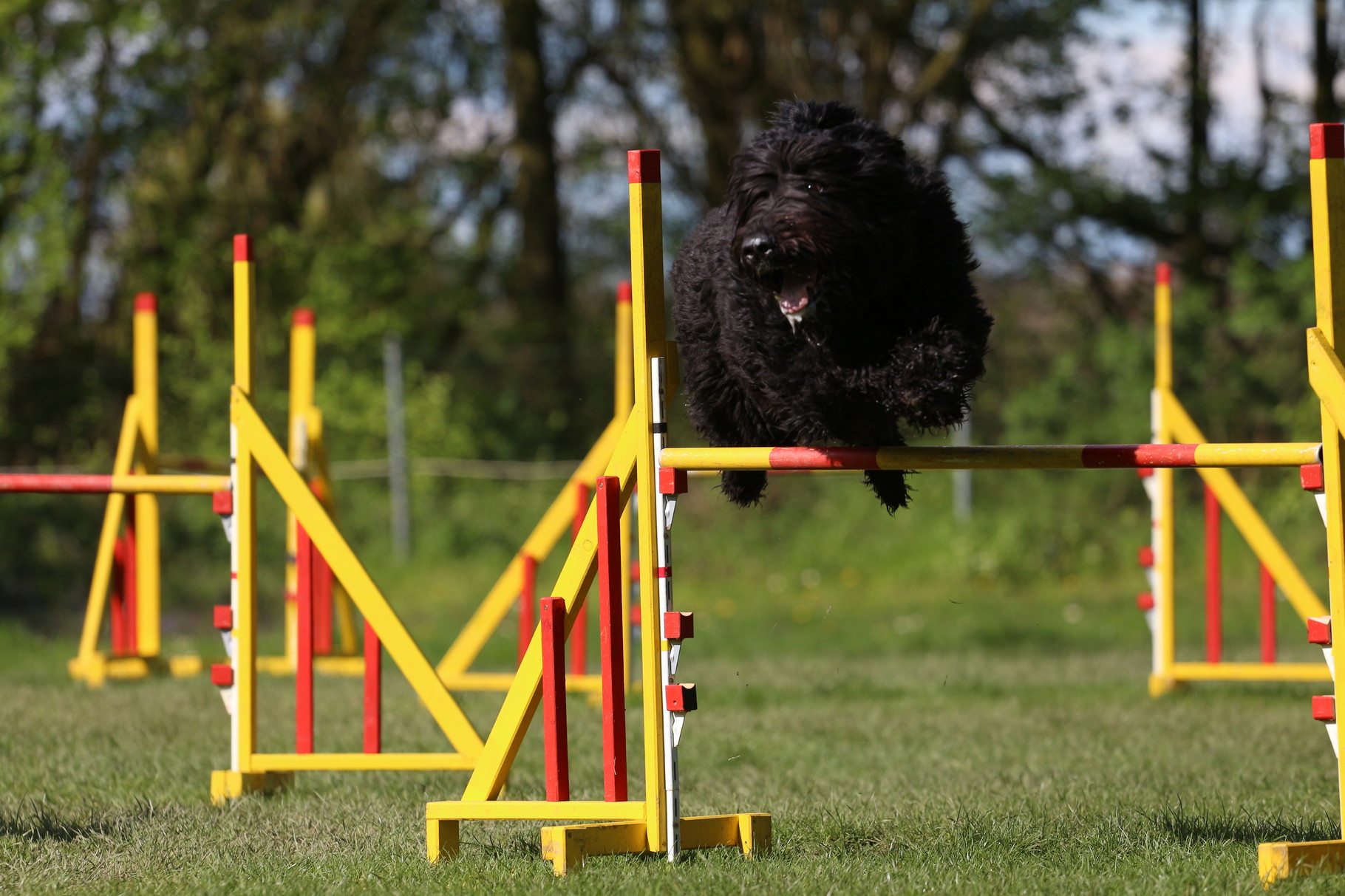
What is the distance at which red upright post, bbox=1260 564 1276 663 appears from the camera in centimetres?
752

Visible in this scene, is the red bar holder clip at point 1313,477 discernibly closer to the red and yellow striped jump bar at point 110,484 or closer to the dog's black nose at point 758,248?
the dog's black nose at point 758,248

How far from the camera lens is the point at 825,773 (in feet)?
17.9

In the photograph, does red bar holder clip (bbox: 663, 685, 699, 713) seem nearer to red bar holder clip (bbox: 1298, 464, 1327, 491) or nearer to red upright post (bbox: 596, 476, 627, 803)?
red upright post (bbox: 596, 476, 627, 803)

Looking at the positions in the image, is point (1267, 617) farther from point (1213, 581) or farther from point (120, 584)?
point (120, 584)

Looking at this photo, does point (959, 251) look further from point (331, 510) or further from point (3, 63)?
point (3, 63)

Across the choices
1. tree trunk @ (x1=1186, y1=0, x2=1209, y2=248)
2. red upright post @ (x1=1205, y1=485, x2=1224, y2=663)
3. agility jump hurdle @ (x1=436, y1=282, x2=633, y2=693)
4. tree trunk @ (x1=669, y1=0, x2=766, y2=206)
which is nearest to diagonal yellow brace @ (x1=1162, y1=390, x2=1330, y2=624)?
red upright post @ (x1=1205, y1=485, x2=1224, y2=663)

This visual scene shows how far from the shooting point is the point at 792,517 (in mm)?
13820

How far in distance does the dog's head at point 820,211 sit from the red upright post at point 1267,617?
16.2ft

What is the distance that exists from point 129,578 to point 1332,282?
5.98 meters

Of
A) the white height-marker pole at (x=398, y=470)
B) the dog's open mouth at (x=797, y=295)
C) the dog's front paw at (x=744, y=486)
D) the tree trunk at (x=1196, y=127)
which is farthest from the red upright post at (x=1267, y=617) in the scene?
the tree trunk at (x=1196, y=127)

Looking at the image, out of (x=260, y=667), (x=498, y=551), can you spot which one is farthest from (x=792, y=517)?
(x=260, y=667)

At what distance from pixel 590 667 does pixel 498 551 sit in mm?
3663

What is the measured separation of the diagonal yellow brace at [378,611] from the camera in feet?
15.1

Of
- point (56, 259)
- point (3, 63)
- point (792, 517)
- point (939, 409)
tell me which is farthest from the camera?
point (792, 517)
